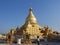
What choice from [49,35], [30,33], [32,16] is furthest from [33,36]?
[32,16]

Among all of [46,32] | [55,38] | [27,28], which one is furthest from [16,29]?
[55,38]

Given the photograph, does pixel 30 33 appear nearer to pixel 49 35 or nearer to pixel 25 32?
pixel 25 32

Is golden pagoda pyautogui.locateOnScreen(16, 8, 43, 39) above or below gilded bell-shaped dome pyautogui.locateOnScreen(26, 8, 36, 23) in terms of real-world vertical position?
below

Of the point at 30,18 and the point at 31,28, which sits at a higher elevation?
the point at 30,18

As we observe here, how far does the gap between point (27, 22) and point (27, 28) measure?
318 centimetres

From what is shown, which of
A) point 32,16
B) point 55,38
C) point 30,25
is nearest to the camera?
point 55,38

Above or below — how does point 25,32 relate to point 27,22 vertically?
below

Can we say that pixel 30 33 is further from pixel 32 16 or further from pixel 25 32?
pixel 32 16

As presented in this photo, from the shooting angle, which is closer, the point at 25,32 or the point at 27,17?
the point at 25,32

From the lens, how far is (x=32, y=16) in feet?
119

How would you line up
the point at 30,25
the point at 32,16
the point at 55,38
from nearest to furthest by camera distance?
the point at 55,38
the point at 30,25
the point at 32,16

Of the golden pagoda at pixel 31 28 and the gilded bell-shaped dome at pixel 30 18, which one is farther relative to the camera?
the gilded bell-shaped dome at pixel 30 18

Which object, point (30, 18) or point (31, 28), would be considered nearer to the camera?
point (31, 28)

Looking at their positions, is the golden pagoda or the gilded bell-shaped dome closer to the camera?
the golden pagoda
